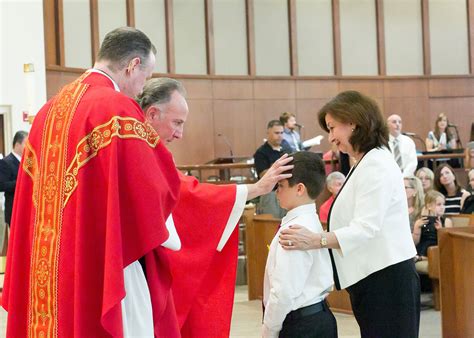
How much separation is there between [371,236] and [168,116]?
977 millimetres

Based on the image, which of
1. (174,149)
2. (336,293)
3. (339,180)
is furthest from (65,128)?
(174,149)

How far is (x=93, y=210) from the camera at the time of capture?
9.94 ft

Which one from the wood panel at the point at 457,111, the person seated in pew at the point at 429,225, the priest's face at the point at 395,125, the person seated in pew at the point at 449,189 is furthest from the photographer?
the wood panel at the point at 457,111

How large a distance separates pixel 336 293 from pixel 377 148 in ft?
14.5

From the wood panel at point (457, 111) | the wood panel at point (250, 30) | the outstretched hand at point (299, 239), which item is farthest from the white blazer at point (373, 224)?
the wood panel at point (457, 111)

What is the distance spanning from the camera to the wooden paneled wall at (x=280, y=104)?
15695 mm

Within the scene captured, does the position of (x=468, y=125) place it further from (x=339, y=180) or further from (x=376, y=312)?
(x=376, y=312)

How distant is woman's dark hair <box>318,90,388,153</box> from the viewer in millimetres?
3477

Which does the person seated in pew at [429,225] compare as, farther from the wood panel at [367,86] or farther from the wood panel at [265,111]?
the wood panel at [367,86]

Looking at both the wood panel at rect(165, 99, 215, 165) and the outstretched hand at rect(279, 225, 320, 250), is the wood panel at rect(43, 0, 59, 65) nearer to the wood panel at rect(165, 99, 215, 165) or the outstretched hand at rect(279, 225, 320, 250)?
the wood panel at rect(165, 99, 215, 165)

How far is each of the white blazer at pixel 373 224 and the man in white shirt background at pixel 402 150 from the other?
6285mm

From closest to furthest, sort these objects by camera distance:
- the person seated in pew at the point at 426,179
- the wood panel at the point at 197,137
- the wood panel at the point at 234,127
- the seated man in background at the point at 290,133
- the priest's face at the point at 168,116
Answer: the priest's face at the point at 168,116 < the person seated in pew at the point at 426,179 < the seated man in background at the point at 290,133 < the wood panel at the point at 197,137 < the wood panel at the point at 234,127

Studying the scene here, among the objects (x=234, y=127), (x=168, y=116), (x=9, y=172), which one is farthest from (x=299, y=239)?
(x=234, y=127)

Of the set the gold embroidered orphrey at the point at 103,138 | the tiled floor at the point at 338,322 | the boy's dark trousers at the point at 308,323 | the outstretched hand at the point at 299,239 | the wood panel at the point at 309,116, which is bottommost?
the tiled floor at the point at 338,322
